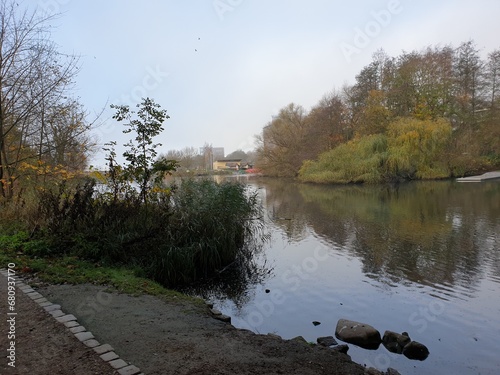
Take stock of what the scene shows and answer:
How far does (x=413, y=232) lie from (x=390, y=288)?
518cm

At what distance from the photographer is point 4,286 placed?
4.70 meters

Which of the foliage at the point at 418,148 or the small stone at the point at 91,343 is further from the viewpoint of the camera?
the foliage at the point at 418,148

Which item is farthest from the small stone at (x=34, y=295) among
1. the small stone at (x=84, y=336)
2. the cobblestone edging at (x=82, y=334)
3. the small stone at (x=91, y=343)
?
the small stone at (x=91, y=343)

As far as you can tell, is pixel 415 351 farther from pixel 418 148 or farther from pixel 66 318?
pixel 418 148

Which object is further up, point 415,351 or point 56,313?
point 56,313

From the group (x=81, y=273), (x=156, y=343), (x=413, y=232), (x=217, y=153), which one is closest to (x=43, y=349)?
(x=156, y=343)

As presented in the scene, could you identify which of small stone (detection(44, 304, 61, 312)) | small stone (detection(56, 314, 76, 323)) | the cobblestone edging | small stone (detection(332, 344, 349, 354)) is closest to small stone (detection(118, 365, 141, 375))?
the cobblestone edging

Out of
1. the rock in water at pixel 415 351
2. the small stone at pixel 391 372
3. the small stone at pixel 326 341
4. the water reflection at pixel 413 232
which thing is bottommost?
the rock in water at pixel 415 351

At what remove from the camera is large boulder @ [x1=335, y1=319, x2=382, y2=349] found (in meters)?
4.75

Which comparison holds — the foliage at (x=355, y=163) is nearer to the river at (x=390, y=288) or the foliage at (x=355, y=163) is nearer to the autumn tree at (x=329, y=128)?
the autumn tree at (x=329, y=128)

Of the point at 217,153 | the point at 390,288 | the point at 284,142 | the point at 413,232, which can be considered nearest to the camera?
the point at 390,288

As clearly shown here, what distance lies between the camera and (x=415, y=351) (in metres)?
4.48

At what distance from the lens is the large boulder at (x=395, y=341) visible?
4598 mm

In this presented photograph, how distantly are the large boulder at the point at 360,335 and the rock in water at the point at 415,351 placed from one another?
0.37 metres
